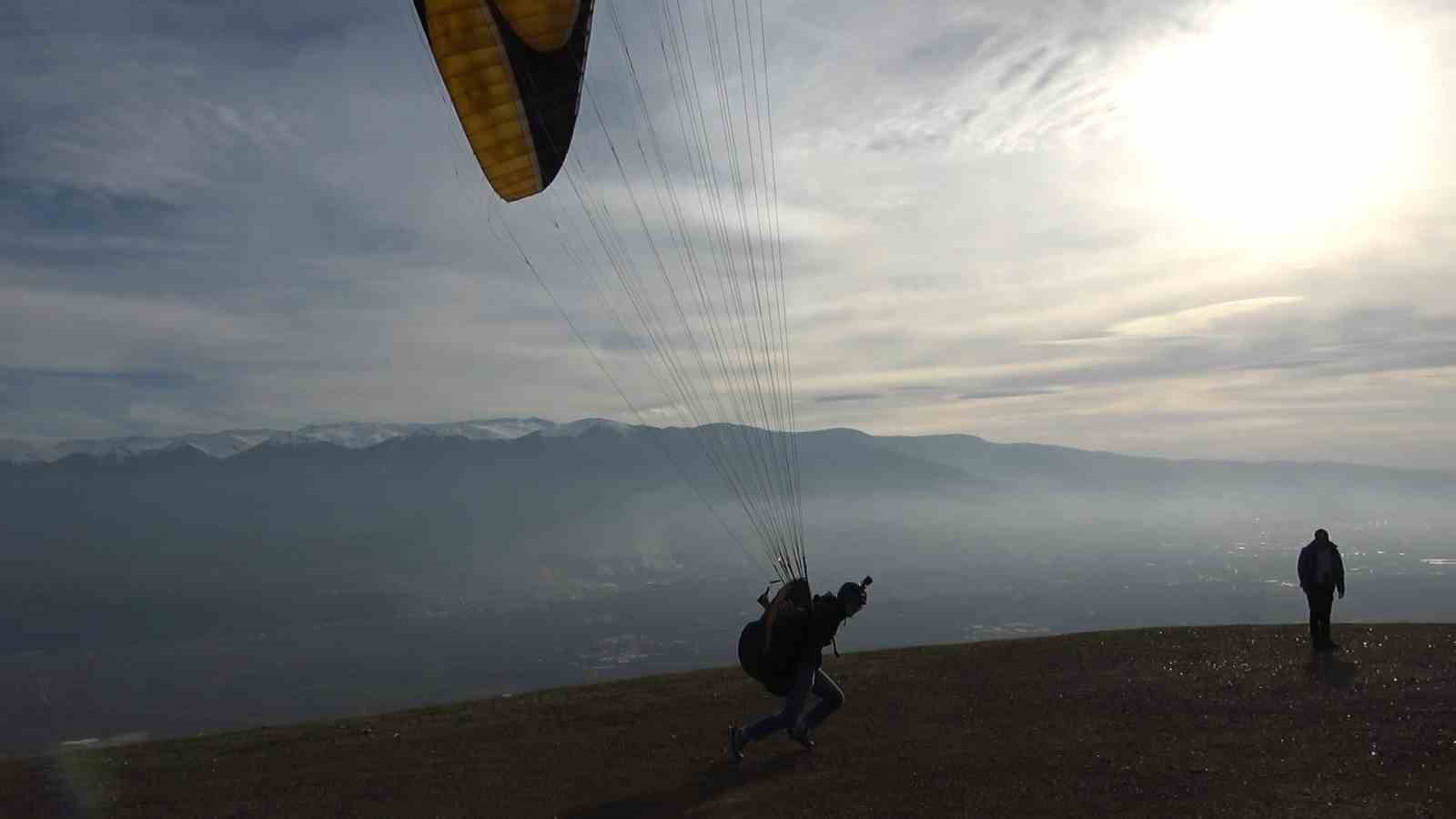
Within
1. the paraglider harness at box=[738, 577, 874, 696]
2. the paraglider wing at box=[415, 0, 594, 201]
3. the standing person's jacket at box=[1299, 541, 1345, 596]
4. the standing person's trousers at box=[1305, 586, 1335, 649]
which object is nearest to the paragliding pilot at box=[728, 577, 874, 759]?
the paraglider harness at box=[738, 577, 874, 696]

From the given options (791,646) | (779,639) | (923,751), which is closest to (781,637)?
(779,639)

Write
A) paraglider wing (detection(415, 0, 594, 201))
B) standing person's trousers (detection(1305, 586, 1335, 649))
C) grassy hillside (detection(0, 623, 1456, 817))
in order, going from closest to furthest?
grassy hillside (detection(0, 623, 1456, 817))
paraglider wing (detection(415, 0, 594, 201))
standing person's trousers (detection(1305, 586, 1335, 649))

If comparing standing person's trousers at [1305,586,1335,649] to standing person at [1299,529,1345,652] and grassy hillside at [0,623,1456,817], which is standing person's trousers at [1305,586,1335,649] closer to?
standing person at [1299,529,1345,652]

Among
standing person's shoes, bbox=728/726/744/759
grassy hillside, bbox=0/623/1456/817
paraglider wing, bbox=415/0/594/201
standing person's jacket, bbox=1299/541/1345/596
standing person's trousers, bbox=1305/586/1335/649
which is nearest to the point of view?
grassy hillside, bbox=0/623/1456/817

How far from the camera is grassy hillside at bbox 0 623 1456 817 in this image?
9.33 m

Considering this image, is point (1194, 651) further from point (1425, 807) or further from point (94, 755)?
point (94, 755)

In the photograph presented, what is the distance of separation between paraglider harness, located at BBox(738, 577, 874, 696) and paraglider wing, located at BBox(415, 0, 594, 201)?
21.8 feet

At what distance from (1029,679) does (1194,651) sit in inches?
140

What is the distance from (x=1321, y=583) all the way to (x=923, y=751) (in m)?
9.03

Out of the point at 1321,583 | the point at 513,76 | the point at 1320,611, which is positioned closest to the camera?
the point at 513,76

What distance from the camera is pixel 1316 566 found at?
50.8ft

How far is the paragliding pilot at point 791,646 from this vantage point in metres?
11.1

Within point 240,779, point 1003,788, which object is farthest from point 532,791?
point 1003,788

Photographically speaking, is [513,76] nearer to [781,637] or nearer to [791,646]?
Answer: [781,637]
